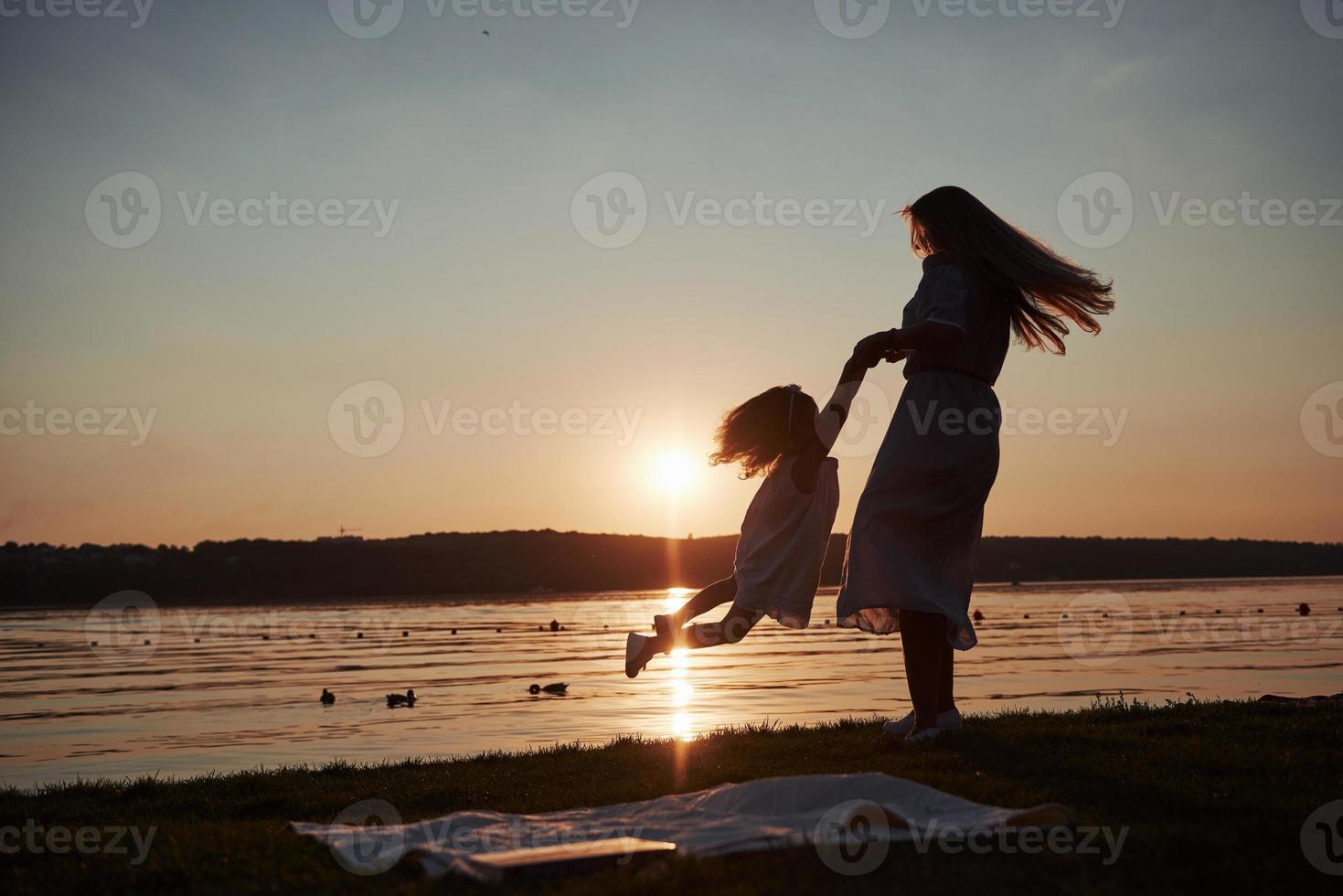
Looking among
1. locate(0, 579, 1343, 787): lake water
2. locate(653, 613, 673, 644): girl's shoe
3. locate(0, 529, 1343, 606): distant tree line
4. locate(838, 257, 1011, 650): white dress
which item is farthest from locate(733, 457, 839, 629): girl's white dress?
locate(0, 529, 1343, 606): distant tree line

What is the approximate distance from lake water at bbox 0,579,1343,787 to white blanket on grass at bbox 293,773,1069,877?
7466mm

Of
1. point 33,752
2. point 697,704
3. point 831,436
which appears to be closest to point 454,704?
point 697,704

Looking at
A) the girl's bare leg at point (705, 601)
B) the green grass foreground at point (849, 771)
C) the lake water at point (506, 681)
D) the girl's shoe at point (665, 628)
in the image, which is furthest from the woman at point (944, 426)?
the lake water at point (506, 681)

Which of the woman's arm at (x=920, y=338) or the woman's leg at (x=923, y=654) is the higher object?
the woman's arm at (x=920, y=338)

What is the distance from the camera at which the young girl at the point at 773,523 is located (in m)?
8.16

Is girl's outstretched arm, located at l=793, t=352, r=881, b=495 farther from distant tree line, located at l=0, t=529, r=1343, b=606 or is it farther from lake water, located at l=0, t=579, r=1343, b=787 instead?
distant tree line, located at l=0, t=529, r=1343, b=606

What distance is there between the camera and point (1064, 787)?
5637mm

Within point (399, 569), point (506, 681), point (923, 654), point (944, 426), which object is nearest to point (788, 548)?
point (923, 654)

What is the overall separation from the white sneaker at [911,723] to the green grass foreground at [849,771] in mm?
188

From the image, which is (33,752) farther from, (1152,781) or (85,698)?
(1152,781)

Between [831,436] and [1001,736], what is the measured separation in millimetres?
2359

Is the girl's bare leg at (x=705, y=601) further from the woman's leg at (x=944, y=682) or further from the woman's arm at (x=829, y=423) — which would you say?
the woman's leg at (x=944, y=682)

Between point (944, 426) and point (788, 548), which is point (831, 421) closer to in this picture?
point (944, 426)

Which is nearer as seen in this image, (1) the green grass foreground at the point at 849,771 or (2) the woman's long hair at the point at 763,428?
(1) the green grass foreground at the point at 849,771
